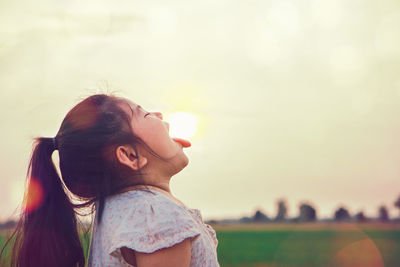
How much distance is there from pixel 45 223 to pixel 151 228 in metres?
0.68

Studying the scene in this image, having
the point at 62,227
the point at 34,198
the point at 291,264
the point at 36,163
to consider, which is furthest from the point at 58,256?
the point at 291,264

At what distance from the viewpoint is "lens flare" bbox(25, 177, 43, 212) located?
2.31 m

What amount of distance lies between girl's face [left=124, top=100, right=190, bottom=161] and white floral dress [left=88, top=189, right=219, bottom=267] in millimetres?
248

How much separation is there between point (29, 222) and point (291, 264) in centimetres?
1213

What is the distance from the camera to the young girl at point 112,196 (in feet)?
6.06

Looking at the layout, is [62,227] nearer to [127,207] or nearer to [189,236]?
[127,207]

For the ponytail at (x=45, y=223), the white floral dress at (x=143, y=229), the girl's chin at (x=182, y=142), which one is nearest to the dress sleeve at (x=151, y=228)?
the white floral dress at (x=143, y=229)

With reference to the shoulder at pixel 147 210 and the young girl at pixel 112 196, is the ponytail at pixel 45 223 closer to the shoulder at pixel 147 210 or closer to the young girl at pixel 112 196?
the young girl at pixel 112 196

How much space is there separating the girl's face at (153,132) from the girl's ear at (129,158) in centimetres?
8

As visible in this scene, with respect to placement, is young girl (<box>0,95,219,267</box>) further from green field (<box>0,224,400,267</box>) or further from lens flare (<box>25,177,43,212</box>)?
green field (<box>0,224,400,267</box>)

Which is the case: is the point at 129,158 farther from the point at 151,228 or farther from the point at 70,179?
the point at 151,228

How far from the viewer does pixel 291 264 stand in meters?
13.6

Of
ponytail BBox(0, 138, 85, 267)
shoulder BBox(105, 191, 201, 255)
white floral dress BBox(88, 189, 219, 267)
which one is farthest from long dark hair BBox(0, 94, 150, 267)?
shoulder BBox(105, 191, 201, 255)

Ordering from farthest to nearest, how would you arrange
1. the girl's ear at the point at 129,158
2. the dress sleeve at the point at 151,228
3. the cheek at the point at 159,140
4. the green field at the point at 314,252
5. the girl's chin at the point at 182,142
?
the green field at the point at 314,252 < the girl's chin at the point at 182,142 < the cheek at the point at 159,140 < the girl's ear at the point at 129,158 < the dress sleeve at the point at 151,228
